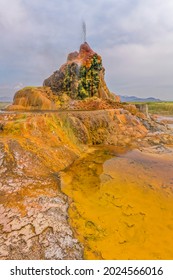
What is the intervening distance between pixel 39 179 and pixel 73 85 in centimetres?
1711

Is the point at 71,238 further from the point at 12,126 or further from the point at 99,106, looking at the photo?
the point at 99,106

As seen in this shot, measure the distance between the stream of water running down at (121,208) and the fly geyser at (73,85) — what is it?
497 inches

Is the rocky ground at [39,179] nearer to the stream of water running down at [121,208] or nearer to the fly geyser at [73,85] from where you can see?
the stream of water running down at [121,208]

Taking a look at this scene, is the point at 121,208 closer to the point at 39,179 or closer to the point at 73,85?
the point at 39,179

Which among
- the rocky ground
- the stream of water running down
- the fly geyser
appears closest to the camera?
the rocky ground

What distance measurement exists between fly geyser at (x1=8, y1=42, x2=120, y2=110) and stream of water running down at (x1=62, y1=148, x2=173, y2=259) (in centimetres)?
1261

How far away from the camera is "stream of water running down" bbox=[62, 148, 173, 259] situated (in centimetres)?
370

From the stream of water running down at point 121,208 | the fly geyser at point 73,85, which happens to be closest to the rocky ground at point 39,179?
the stream of water running down at point 121,208

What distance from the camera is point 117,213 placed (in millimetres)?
4762

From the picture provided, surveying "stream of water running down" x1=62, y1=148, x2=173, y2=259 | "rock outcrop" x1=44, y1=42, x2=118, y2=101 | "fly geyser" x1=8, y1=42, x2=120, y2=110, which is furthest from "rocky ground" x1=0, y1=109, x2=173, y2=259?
"rock outcrop" x1=44, y1=42, x2=118, y2=101

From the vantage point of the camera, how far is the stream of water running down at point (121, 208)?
3.70 m

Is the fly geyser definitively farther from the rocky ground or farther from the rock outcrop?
the rocky ground

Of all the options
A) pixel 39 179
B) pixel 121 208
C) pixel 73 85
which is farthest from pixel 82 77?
pixel 121 208
